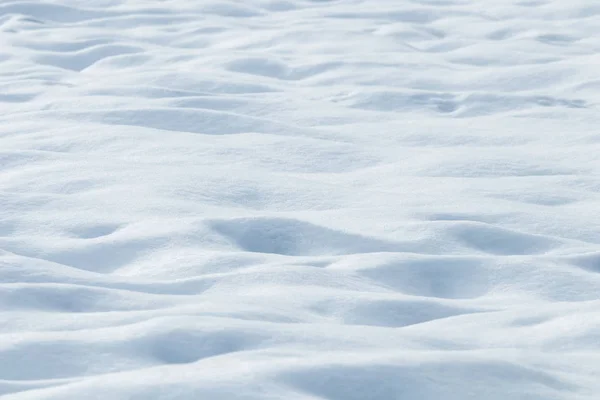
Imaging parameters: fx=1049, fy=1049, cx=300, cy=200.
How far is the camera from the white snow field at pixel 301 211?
5.39ft

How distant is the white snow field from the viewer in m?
1.64

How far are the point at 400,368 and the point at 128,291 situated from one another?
61 cm

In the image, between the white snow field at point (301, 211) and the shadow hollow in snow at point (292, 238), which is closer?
the white snow field at point (301, 211)

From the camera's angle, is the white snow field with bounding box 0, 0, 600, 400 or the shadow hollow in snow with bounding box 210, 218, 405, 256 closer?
the white snow field with bounding box 0, 0, 600, 400

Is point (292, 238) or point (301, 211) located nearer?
point (292, 238)

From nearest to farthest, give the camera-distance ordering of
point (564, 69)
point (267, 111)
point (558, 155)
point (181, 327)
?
point (181, 327), point (558, 155), point (267, 111), point (564, 69)

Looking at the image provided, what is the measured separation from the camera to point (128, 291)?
196cm

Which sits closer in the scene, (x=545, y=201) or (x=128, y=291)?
(x=128, y=291)

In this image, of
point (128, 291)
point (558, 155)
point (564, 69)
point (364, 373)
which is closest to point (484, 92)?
point (564, 69)

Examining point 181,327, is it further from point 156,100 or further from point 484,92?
point 484,92

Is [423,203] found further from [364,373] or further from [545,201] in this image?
[364,373]

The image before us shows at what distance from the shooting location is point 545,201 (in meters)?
2.65

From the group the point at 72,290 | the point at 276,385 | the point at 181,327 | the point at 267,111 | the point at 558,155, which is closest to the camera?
the point at 276,385

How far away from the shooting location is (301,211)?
8.42 ft
